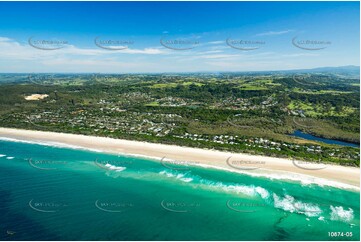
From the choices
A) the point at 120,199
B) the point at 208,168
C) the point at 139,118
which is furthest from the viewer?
the point at 139,118

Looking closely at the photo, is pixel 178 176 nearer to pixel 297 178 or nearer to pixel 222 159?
pixel 222 159

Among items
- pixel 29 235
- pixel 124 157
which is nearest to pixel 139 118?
pixel 124 157

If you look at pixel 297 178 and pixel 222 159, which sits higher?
pixel 222 159

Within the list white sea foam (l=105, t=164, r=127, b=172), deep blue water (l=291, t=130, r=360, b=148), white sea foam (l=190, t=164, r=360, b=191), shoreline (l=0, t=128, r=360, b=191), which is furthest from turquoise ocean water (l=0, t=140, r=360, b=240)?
deep blue water (l=291, t=130, r=360, b=148)

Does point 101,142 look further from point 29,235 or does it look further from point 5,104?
point 5,104

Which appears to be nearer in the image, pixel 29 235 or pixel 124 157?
pixel 29 235

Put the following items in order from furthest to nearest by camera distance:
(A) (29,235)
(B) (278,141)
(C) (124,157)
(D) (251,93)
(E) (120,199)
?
1. (D) (251,93)
2. (B) (278,141)
3. (C) (124,157)
4. (E) (120,199)
5. (A) (29,235)

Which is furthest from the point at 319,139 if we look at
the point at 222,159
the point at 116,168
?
the point at 116,168

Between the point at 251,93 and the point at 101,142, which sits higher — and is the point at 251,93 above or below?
above
